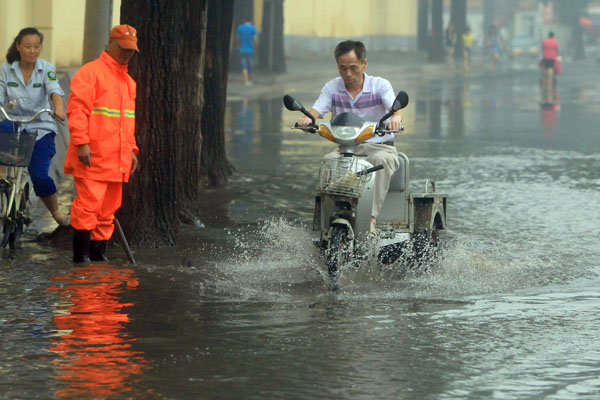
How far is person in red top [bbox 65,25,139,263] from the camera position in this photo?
812 centimetres

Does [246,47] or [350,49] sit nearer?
[350,49]

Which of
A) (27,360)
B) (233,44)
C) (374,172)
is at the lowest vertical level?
(27,360)

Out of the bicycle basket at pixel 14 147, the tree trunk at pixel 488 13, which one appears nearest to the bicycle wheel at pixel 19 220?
the bicycle basket at pixel 14 147

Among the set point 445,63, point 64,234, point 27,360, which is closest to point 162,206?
point 64,234

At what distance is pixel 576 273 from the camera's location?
328 inches

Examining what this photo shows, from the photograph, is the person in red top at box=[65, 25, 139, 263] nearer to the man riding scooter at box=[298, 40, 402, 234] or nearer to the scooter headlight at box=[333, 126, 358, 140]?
the man riding scooter at box=[298, 40, 402, 234]

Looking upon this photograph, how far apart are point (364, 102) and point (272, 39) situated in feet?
93.9

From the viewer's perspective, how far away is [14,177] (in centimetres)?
920

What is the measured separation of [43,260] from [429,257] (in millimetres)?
→ 2650

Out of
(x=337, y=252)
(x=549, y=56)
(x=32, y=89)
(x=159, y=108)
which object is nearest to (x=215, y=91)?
(x=159, y=108)

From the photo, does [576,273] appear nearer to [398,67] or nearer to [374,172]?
[374,172]

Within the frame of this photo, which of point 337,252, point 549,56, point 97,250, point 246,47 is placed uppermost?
point 549,56

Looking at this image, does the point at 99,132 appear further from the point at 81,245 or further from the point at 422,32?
the point at 422,32

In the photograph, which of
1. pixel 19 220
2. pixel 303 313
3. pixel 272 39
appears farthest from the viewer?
pixel 272 39
